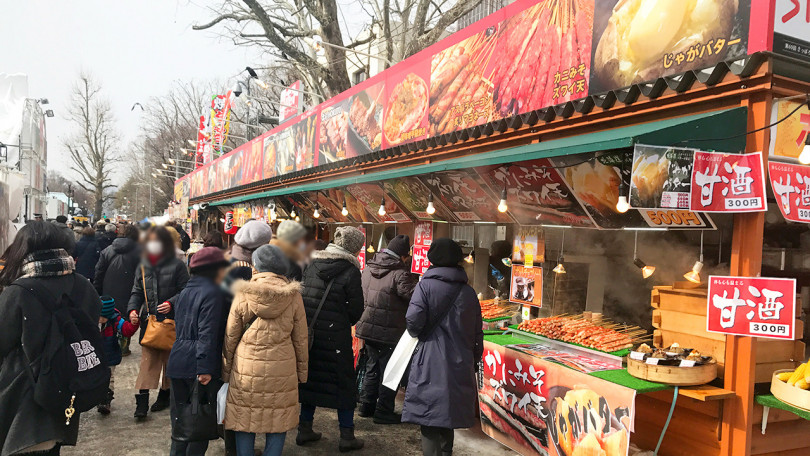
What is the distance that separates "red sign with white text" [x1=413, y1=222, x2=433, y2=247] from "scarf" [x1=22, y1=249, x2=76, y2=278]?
5.45 metres

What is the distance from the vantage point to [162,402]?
19.7 ft

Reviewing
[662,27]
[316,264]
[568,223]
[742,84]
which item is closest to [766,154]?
[742,84]

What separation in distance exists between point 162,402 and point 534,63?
237 inches

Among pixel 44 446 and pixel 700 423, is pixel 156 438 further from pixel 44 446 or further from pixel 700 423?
pixel 700 423

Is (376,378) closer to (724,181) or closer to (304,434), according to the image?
(304,434)

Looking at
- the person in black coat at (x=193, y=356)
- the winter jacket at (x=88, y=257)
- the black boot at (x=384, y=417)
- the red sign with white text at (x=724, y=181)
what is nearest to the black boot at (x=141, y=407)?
the person in black coat at (x=193, y=356)

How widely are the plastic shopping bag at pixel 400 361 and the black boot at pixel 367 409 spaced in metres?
1.67

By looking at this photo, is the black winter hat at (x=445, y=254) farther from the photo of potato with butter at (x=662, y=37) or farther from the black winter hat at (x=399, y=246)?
the photo of potato with butter at (x=662, y=37)

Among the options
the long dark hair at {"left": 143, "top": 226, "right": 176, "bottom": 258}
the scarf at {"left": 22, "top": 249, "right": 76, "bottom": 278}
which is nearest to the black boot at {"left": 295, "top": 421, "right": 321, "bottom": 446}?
the scarf at {"left": 22, "top": 249, "right": 76, "bottom": 278}

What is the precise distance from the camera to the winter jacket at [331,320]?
489cm

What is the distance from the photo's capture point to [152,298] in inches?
184

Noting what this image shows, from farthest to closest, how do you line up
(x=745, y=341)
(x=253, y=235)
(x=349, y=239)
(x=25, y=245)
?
(x=349, y=239) → (x=745, y=341) → (x=25, y=245) → (x=253, y=235)

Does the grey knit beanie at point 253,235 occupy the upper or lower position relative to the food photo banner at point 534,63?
lower

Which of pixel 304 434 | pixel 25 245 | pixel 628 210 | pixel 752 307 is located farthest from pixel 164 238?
pixel 304 434
